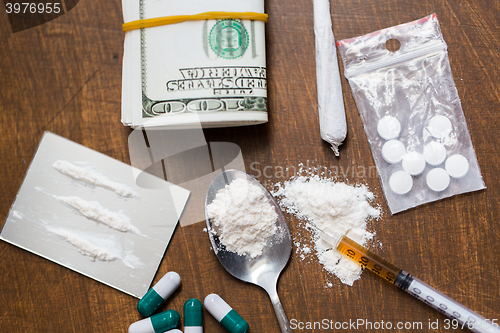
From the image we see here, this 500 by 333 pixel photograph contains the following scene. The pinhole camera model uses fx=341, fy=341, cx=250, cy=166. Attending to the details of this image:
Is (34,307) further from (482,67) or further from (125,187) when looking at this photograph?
(482,67)

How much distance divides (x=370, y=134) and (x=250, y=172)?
0.93 ft

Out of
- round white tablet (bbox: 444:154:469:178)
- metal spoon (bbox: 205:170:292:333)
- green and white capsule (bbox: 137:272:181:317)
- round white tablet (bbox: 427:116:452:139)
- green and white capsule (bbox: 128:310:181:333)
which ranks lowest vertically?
green and white capsule (bbox: 128:310:181:333)

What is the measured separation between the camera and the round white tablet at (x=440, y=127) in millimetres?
762

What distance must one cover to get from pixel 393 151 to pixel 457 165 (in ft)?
0.47

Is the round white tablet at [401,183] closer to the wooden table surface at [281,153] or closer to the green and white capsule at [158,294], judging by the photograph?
the wooden table surface at [281,153]

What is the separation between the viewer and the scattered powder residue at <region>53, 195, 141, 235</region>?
77cm

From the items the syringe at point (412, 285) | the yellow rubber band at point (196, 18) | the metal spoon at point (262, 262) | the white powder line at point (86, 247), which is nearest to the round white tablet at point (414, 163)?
the syringe at point (412, 285)

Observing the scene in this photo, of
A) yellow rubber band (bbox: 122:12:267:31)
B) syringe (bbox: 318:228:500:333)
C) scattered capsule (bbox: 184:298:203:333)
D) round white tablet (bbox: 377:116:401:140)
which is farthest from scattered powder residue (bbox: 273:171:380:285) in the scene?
yellow rubber band (bbox: 122:12:267:31)

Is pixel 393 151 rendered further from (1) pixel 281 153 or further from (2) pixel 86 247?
(2) pixel 86 247

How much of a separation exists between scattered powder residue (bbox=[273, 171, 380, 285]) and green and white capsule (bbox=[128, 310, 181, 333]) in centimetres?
31

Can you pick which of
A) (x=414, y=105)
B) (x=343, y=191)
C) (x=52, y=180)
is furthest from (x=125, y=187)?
(x=414, y=105)

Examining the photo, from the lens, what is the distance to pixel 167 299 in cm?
76

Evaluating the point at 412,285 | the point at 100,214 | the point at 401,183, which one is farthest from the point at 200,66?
the point at 412,285

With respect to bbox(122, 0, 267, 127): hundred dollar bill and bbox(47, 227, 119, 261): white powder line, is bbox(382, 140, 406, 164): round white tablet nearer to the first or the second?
bbox(122, 0, 267, 127): hundred dollar bill
